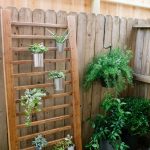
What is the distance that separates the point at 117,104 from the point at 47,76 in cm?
87

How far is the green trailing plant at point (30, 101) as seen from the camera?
238 cm

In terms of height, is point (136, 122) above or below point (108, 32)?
below

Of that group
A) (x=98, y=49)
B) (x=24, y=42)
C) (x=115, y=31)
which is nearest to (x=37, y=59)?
(x=24, y=42)

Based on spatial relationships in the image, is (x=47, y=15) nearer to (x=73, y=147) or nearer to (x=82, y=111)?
(x=82, y=111)

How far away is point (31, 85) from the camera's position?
253cm

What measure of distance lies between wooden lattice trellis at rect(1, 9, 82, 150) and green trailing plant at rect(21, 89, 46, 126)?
0.27 feet

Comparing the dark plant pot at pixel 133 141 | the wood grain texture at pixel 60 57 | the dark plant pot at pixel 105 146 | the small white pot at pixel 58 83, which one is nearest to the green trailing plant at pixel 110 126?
the dark plant pot at pixel 105 146

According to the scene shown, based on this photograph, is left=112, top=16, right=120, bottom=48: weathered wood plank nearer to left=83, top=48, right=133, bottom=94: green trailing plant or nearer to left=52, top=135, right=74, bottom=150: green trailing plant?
left=83, top=48, right=133, bottom=94: green trailing plant

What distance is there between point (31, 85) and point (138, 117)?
1.32 m

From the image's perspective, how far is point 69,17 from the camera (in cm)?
269

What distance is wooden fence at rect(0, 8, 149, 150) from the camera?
254cm

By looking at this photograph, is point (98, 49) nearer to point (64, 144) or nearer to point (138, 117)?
point (138, 117)

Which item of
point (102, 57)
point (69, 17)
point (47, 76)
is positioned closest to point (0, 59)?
point (47, 76)

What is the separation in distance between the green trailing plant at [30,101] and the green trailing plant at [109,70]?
2.20 ft
